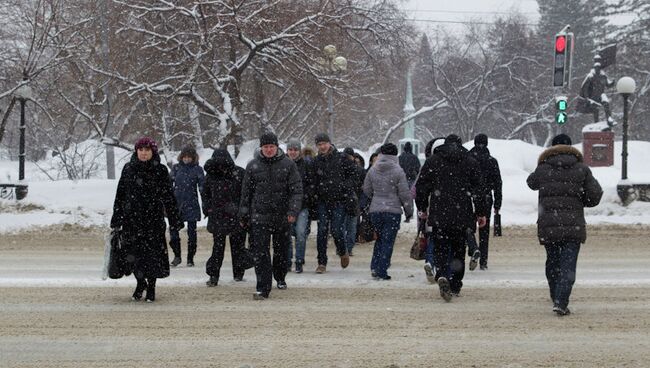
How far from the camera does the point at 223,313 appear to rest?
823 cm

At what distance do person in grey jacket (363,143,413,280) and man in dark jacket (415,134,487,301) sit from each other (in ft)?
3.84

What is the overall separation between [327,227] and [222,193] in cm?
186

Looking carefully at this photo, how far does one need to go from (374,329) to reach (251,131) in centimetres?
2204

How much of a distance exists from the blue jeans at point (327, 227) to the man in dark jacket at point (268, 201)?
2112 mm

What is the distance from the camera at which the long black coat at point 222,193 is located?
33.2 ft

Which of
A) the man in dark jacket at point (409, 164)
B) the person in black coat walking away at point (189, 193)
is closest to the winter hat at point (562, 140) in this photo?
the person in black coat walking away at point (189, 193)

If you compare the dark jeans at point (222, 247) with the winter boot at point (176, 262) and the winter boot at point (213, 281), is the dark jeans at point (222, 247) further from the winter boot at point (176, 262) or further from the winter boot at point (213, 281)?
the winter boot at point (176, 262)

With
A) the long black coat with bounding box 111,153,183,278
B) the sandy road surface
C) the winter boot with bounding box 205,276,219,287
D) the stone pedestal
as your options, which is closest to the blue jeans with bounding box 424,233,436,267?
the sandy road surface

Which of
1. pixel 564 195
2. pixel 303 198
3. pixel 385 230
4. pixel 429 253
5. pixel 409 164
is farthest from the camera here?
pixel 409 164

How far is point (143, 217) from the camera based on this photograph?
28.9 ft

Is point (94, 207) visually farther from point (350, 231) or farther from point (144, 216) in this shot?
point (144, 216)

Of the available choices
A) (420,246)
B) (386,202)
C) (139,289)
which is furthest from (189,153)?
(420,246)

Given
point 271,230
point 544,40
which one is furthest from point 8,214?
point 544,40

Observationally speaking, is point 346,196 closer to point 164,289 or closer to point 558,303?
point 164,289
